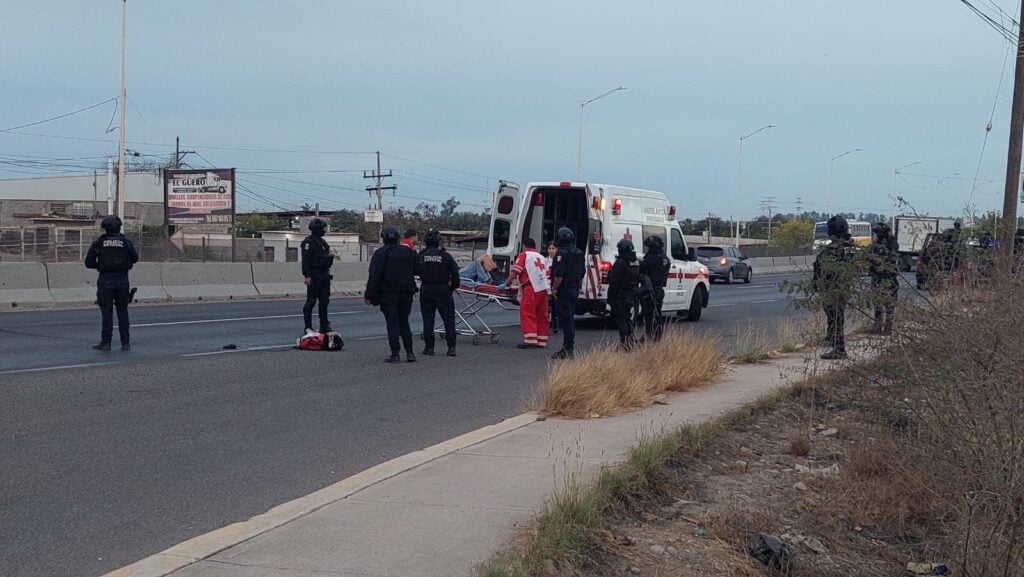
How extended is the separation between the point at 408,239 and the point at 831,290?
6.93 m

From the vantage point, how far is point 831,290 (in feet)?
29.9

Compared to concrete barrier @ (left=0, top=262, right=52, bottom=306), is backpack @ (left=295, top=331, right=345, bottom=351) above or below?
below

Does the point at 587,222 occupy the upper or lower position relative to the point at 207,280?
upper

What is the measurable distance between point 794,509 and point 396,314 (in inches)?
295

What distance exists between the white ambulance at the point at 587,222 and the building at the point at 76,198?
54.5 metres

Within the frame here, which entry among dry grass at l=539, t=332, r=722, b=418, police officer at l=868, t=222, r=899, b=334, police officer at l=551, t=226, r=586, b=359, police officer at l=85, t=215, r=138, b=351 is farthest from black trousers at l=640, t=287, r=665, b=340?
police officer at l=85, t=215, r=138, b=351

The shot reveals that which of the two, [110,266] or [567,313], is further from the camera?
[567,313]

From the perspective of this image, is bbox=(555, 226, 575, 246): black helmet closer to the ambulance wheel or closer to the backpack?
the backpack

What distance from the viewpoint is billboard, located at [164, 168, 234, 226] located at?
4056cm

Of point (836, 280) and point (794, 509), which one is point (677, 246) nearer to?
point (836, 280)

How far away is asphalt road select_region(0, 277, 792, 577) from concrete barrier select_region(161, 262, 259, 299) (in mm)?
7305

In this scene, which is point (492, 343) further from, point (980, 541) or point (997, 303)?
point (980, 541)

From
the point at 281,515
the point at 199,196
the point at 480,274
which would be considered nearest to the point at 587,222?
the point at 480,274

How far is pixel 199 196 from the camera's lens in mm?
40938
